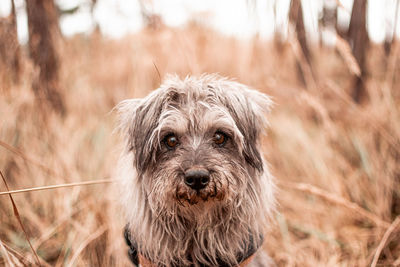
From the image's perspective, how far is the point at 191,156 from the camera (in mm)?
2072

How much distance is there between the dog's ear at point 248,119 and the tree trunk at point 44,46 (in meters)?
3.02

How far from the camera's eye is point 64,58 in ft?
16.8

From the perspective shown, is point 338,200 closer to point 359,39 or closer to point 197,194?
point 197,194

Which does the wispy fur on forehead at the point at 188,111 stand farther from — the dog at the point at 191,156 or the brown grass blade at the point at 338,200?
the brown grass blade at the point at 338,200

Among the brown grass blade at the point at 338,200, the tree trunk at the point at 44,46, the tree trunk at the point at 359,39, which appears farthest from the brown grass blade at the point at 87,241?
the tree trunk at the point at 359,39

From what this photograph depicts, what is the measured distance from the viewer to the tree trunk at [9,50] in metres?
3.85

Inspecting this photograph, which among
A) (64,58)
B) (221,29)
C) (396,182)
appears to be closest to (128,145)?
(396,182)

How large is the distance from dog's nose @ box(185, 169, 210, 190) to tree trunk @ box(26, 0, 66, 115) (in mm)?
3172

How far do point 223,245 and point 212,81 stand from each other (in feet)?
3.74

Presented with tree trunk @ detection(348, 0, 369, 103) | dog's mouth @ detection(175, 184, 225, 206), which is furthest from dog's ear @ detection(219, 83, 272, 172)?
tree trunk @ detection(348, 0, 369, 103)

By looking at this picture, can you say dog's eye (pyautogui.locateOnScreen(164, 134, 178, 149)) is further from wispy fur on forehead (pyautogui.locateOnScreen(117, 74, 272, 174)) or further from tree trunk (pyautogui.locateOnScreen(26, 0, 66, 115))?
tree trunk (pyautogui.locateOnScreen(26, 0, 66, 115))

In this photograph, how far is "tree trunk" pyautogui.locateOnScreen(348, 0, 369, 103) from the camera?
15.5ft

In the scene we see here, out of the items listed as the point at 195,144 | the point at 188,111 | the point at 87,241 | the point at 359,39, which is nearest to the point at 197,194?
the point at 195,144

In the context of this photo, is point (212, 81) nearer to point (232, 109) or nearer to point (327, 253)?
point (232, 109)
